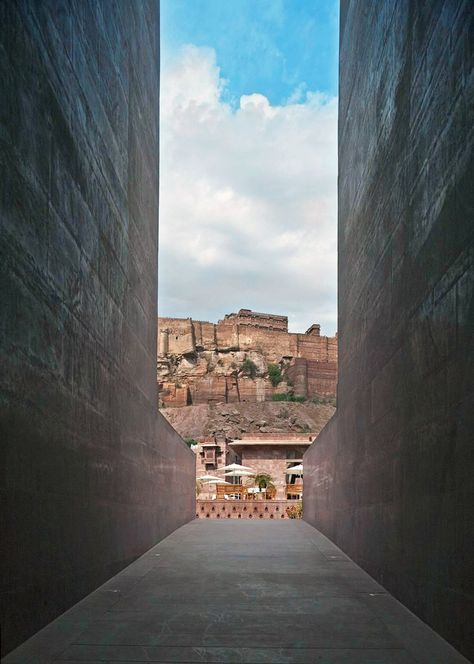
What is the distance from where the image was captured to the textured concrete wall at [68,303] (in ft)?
11.5

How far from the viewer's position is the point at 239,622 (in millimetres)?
4363

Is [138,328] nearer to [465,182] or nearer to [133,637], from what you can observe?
[133,637]

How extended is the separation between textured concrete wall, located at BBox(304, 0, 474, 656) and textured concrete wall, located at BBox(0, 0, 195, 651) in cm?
235

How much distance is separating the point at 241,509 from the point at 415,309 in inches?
822

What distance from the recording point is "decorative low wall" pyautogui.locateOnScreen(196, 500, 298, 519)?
24281mm

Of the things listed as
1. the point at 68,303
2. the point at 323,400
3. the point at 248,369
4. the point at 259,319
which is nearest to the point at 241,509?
the point at 68,303


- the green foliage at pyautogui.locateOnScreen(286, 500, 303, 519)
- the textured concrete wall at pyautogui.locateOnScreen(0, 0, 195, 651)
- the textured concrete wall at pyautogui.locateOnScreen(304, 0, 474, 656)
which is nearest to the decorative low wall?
the green foliage at pyautogui.locateOnScreen(286, 500, 303, 519)

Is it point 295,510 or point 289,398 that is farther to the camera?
point 289,398

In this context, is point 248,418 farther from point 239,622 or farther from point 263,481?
point 239,622

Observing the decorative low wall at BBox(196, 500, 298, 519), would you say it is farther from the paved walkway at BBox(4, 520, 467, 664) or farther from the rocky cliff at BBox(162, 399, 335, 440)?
the rocky cliff at BBox(162, 399, 335, 440)

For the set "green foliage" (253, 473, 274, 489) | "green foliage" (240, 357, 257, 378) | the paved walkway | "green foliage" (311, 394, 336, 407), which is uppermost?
"green foliage" (240, 357, 257, 378)

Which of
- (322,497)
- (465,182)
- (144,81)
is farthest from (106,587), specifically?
(322,497)

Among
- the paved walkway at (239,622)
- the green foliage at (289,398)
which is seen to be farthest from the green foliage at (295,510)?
the green foliage at (289,398)

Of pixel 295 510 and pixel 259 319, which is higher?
pixel 259 319
